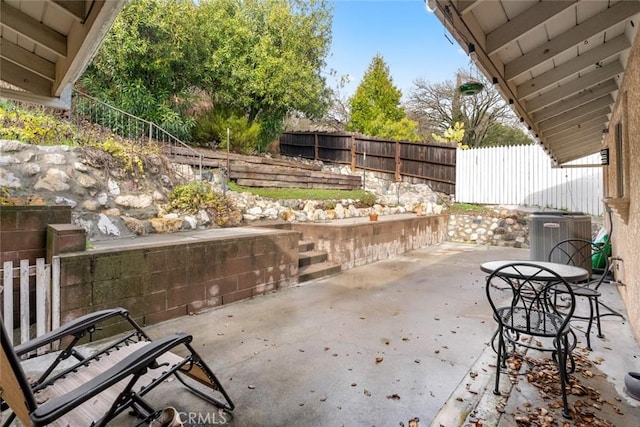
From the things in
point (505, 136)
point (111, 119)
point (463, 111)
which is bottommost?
point (111, 119)

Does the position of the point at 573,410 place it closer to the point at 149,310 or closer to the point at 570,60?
the point at 570,60

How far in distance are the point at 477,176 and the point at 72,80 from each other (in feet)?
Result: 33.6

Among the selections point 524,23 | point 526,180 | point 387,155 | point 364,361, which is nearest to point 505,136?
point 387,155

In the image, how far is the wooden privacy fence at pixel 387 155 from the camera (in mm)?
11180

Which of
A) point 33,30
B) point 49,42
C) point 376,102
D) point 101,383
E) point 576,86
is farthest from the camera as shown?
point 376,102

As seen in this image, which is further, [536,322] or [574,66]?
[574,66]

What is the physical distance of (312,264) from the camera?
586 cm

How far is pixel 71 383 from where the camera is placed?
175 cm

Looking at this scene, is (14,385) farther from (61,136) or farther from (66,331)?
(61,136)

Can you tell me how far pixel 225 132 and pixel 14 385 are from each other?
29.2 feet

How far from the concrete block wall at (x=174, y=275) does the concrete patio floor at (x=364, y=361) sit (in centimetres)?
21

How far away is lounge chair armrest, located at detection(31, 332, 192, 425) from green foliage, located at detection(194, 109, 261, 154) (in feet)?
27.2

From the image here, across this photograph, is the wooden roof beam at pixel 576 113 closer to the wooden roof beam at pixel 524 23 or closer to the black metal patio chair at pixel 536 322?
the wooden roof beam at pixel 524 23

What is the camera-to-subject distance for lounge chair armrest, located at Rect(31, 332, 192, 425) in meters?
1.27
